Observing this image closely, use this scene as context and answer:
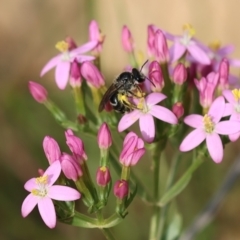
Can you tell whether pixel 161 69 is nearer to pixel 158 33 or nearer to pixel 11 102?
pixel 158 33

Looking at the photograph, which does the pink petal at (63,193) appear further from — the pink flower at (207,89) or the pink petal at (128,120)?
the pink flower at (207,89)

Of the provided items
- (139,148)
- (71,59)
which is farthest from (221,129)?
(71,59)

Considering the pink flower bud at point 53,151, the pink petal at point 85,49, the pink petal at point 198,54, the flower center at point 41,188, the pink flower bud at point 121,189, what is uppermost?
the pink petal at point 85,49

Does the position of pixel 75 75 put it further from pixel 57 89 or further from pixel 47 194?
pixel 57 89

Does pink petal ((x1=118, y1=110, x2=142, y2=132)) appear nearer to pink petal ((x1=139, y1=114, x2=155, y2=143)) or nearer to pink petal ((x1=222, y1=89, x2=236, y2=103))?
pink petal ((x1=139, y1=114, x2=155, y2=143))

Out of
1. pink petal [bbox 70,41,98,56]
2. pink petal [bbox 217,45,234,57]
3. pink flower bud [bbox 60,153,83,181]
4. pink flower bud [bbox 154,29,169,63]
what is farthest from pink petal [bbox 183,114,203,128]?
pink petal [bbox 217,45,234,57]

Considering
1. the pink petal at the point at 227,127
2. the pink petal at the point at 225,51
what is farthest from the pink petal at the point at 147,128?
the pink petal at the point at 225,51
